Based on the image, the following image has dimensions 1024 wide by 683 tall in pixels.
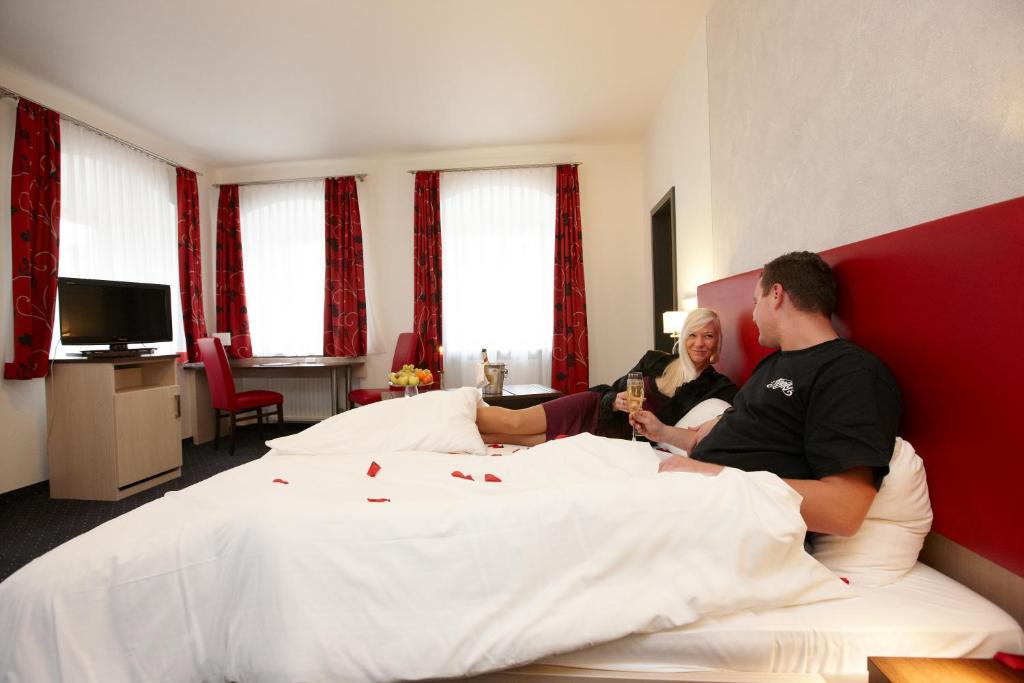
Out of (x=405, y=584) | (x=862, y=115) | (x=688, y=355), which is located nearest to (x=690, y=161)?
(x=688, y=355)

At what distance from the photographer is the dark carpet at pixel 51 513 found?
2440mm

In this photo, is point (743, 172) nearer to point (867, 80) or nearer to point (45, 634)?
point (867, 80)

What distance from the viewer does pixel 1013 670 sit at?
0.79 meters

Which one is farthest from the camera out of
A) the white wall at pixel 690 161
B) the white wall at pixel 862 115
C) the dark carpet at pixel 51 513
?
the white wall at pixel 690 161

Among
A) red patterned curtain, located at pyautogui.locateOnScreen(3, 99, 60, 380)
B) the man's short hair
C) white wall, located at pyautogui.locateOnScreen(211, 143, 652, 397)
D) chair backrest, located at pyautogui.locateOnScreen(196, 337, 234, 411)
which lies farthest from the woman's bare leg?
red patterned curtain, located at pyautogui.locateOnScreen(3, 99, 60, 380)

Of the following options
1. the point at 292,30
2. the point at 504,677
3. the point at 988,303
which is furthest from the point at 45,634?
the point at 292,30

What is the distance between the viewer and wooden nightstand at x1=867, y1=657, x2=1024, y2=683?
0.77 meters

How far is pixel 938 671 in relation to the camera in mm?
791

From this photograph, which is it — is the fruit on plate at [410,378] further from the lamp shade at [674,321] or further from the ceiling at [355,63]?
the ceiling at [355,63]

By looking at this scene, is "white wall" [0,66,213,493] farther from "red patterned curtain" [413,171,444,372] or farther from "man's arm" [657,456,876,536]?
"man's arm" [657,456,876,536]

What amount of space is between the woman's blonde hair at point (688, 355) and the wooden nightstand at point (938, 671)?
1441 mm

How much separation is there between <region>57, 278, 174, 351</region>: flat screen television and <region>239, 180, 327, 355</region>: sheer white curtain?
114 cm

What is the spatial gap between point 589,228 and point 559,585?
442 cm

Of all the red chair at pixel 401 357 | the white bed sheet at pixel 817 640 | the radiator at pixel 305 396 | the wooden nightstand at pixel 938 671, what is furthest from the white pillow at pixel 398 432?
the radiator at pixel 305 396
